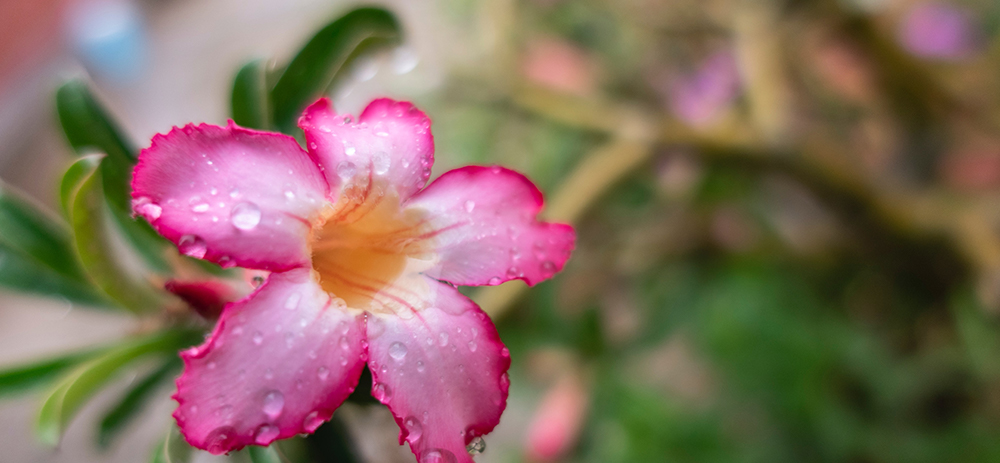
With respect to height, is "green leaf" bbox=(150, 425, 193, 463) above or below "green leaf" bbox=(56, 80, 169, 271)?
below

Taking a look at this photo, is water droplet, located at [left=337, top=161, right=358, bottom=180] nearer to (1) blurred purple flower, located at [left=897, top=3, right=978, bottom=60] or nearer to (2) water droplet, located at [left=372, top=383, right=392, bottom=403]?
(2) water droplet, located at [left=372, top=383, right=392, bottom=403]

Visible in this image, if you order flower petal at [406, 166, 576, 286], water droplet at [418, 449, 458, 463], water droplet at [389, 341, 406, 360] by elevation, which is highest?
flower petal at [406, 166, 576, 286]

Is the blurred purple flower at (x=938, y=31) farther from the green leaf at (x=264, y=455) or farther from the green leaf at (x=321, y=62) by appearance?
the green leaf at (x=264, y=455)

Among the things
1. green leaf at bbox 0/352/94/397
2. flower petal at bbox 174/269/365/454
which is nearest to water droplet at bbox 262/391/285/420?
flower petal at bbox 174/269/365/454

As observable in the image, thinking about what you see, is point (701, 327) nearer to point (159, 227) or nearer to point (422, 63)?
point (422, 63)

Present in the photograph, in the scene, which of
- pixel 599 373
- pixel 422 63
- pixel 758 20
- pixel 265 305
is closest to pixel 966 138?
pixel 758 20
